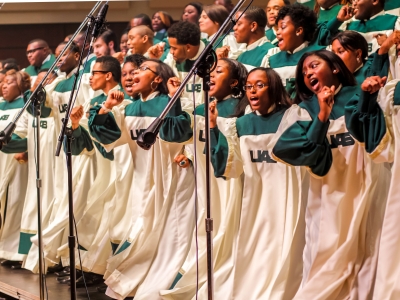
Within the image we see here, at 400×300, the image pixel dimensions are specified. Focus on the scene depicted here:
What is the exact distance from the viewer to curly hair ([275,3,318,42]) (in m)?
4.51

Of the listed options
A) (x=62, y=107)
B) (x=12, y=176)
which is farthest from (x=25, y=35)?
(x=62, y=107)

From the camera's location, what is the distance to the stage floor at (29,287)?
514cm

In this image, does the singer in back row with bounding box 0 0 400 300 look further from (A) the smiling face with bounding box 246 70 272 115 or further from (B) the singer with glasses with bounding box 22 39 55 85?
(B) the singer with glasses with bounding box 22 39 55 85

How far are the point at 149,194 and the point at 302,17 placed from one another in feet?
4.83

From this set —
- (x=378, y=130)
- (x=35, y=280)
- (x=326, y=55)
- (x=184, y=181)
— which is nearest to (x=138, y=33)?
(x=184, y=181)

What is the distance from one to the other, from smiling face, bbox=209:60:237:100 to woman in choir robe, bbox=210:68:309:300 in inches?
9.6

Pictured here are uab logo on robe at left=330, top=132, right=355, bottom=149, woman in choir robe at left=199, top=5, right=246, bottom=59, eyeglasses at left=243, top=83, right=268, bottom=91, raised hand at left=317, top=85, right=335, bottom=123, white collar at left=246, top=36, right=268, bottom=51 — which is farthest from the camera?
woman in choir robe at left=199, top=5, right=246, bottom=59

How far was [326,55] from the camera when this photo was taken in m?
3.95

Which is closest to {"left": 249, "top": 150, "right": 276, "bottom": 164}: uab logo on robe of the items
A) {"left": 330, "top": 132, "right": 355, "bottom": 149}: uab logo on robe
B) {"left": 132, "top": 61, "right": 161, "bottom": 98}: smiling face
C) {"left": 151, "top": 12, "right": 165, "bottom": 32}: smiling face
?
{"left": 330, "top": 132, "right": 355, "bottom": 149}: uab logo on robe

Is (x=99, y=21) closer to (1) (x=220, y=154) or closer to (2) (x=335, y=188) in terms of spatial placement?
(1) (x=220, y=154)

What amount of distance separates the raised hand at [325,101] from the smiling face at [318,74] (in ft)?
0.47

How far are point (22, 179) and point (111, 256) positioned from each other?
1.61 m

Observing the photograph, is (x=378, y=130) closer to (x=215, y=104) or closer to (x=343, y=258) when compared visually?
(x=343, y=258)

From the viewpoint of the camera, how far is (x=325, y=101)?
148 inches
